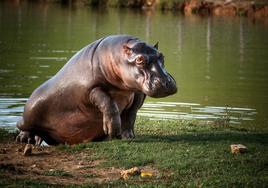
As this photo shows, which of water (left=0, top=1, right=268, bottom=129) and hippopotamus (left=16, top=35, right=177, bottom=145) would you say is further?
water (left=0, top=1, right=268, bottom=129)

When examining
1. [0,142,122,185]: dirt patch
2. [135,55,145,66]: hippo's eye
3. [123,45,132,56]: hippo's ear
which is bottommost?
[0,142,122,185]: dirt patch

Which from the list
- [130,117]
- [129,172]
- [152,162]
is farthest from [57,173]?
[130,117]

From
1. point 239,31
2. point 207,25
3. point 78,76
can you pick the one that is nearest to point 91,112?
point 78,76

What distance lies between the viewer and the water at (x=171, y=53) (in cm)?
1358

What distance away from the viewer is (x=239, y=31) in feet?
107

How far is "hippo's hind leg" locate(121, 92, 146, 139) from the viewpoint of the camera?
8.62 m

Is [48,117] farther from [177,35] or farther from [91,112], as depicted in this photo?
[177,35]

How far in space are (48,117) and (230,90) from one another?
8.51 m

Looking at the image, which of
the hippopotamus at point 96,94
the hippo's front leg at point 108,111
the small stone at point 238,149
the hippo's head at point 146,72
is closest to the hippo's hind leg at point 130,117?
the hippopotamus at point 96,94

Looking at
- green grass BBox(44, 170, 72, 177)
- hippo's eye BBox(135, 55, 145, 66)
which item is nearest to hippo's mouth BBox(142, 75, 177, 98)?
hippo's eye BBox(135, 55, 145, 66)

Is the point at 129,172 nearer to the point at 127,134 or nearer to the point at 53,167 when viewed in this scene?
the point at 53,167

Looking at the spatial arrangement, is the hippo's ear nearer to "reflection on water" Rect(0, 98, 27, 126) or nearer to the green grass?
the green grass

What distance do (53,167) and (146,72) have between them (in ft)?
4.85

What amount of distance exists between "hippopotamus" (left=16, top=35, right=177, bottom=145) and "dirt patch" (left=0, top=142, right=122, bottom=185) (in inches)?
24.8
